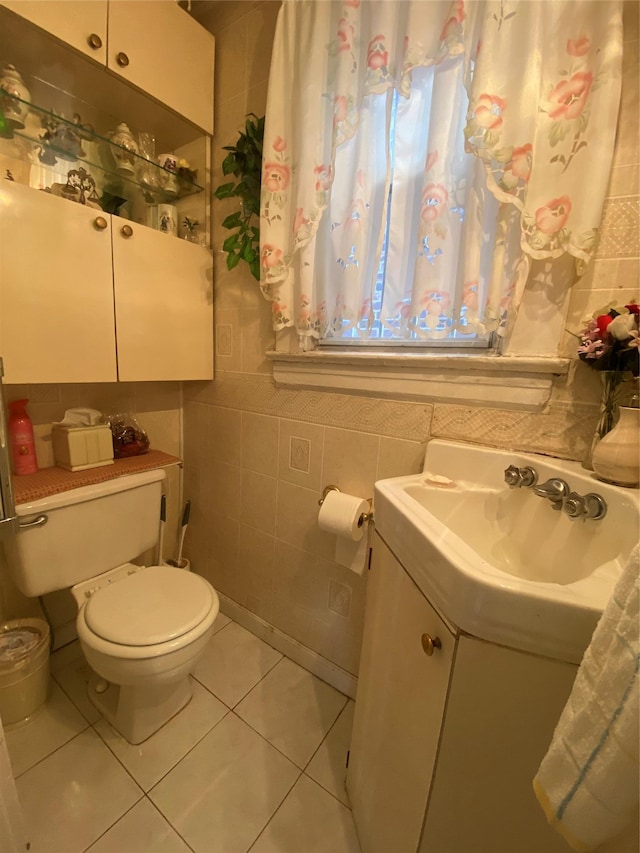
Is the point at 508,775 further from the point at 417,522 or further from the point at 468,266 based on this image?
the point at 468,266

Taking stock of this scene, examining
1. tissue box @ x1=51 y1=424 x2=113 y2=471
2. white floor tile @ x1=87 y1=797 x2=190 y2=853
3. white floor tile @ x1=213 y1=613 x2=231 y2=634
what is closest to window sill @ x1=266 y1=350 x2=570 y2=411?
tissue box @ x1=51 y1=424 x2=113 y2=471

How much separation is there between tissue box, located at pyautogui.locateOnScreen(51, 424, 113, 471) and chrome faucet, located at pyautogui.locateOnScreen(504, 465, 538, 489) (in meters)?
1.33

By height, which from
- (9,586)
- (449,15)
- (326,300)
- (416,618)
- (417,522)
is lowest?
(9,586)

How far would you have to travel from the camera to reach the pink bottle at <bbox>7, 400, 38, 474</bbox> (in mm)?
1086

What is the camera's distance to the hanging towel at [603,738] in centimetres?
32

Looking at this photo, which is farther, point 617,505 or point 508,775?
point 617,505

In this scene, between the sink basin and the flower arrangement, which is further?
the flower arrangement

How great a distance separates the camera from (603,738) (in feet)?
1.08

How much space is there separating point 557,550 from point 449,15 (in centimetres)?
120

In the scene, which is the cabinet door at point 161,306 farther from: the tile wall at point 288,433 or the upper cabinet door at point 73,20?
the upper cabinet door at point 73,20

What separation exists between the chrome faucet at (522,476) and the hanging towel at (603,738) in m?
0.45

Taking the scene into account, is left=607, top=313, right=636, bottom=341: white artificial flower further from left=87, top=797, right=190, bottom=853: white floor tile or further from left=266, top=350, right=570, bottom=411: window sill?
left=87, top=797, right=190, bottom=853: white floor tile

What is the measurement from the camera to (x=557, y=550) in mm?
711

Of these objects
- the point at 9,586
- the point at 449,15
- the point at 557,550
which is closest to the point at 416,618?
the point at 557,550
